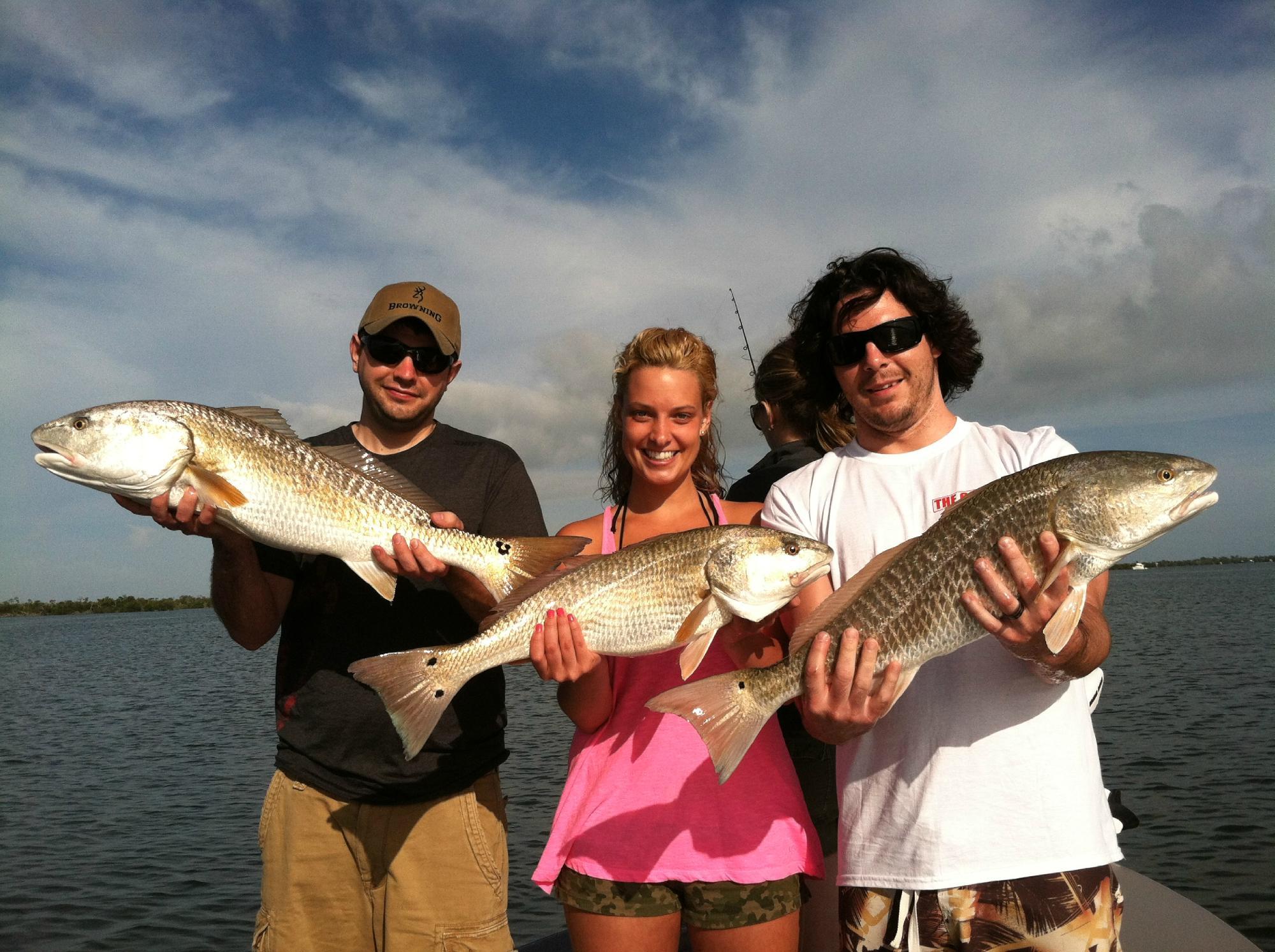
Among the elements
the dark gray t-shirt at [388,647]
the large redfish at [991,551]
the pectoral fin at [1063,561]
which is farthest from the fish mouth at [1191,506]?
the dark gray t-shirt at [388,647]

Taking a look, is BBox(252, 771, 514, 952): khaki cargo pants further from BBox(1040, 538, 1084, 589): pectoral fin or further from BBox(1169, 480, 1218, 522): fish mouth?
BBox(1169, 480, 1218, 522): fish mouth

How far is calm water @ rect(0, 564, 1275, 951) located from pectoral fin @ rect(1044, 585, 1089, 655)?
9.65m

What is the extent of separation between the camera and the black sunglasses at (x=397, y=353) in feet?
13.3

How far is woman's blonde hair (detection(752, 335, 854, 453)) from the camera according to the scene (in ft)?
16.8

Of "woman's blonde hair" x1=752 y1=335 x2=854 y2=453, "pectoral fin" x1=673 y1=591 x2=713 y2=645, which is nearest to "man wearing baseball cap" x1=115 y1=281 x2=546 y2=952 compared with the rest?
"pectoral fin" x1=673 y1=591 x2=713 y2=645

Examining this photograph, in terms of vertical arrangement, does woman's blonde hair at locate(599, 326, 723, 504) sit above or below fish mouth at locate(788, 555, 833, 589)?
above

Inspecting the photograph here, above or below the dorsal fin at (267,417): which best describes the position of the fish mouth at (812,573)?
below

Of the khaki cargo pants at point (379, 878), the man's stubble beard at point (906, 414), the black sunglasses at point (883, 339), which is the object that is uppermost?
the black sunglasses at point (883, 339)

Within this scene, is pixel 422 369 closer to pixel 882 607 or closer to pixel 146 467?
pixel 146 467

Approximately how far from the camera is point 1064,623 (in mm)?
2842

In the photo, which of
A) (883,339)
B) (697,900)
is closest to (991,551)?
(883,339)

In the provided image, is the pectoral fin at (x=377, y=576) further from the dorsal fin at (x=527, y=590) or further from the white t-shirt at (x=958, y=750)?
the white t-shirt at (x=958, y=750)

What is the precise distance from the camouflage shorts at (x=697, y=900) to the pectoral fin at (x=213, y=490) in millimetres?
2078

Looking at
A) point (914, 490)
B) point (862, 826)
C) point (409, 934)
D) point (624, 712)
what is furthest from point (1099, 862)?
point (409, 934)
